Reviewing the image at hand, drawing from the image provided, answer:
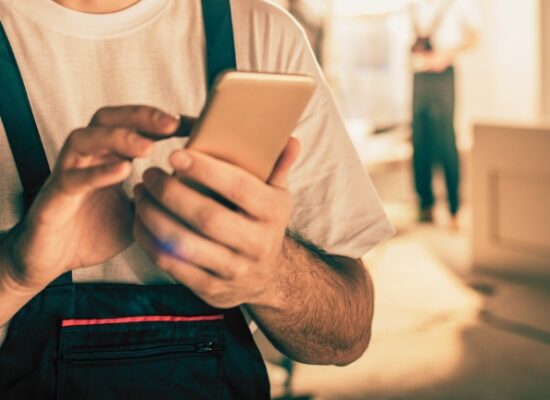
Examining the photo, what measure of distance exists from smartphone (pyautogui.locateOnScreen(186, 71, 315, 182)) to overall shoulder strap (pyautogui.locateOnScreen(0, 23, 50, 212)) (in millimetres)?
244

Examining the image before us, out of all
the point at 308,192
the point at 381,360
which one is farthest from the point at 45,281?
Answer: the point at 381,360

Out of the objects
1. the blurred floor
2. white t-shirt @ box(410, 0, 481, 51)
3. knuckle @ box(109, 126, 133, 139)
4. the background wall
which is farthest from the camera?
the background wall

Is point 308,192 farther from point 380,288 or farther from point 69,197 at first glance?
point 380,288

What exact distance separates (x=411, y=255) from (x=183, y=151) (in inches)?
119

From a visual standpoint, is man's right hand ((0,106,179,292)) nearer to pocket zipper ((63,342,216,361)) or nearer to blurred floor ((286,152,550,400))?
pocket zipper ((63,342,216,361))

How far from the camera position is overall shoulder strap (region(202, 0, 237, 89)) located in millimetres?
692

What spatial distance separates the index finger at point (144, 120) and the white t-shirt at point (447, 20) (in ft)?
10.9

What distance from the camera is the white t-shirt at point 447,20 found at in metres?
3.53

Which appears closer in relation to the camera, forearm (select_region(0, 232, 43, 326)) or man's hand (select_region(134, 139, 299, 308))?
man's hand (select_region(134, 139, 299, 308))

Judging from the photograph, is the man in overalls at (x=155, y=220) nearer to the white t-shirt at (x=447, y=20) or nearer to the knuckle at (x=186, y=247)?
the knuckle at (x=186, y=247)

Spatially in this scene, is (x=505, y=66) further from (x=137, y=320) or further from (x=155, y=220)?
(x=155, y=220)

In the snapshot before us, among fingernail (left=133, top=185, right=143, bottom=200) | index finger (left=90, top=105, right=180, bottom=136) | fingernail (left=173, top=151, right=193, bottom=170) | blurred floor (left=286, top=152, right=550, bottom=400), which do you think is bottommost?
blurred floor (left=286, top=152, right=550, bottom=400)

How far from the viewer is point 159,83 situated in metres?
0.72

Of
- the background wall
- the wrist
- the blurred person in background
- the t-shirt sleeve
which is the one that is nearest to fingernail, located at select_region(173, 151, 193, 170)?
the wrist
